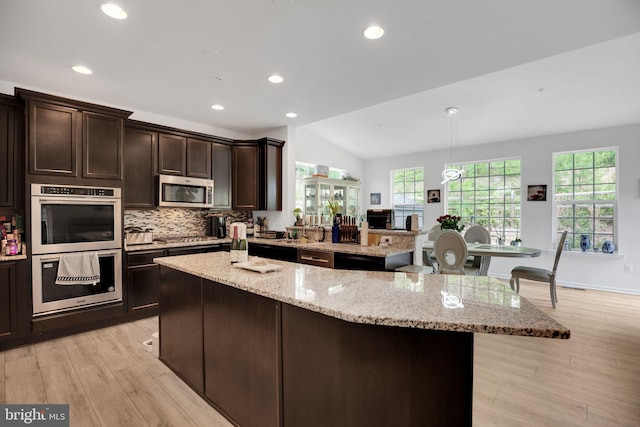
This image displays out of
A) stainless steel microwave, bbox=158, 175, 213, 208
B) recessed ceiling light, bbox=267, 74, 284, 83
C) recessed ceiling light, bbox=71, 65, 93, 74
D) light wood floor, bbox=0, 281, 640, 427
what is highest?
recessed ceiling light, bbox=267, 74, 284, 83

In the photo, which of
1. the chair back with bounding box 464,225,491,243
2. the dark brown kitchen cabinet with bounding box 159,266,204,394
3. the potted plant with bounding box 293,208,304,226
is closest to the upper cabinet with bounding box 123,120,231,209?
the potted plant with bounding box 293,208,304,226

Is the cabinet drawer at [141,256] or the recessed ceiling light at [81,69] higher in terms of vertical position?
the recessed ceiling light at [81,69]

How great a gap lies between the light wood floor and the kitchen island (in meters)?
0.45

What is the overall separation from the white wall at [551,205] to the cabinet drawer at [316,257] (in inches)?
158

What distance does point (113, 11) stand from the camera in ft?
6.52

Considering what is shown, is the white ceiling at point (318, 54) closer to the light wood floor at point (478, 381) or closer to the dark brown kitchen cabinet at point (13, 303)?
the dark brown kitchen cabinet at point (13, 303)

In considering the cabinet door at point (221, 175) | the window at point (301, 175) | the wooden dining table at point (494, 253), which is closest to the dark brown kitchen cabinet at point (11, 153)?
the cabinet door at point (221, 175)

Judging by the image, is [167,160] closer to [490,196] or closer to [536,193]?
[490,196]

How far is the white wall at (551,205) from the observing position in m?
4.75

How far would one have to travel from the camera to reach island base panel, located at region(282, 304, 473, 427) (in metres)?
1.18

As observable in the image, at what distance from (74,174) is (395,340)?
140 inches

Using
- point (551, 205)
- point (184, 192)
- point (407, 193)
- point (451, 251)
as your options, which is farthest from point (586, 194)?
point (184, 192)

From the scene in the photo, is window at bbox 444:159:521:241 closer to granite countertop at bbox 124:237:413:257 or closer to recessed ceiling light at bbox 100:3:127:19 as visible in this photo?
granite countertop at bbox 124:237:413:257

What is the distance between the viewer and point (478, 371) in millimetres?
2502
